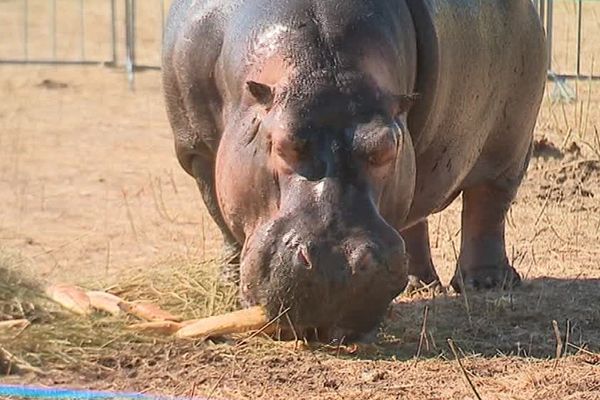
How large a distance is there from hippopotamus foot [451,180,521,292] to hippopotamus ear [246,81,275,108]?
63.1 inches

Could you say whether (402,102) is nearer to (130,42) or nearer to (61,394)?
(61,394)

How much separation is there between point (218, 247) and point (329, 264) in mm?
2234

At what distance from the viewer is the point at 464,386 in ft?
13.2

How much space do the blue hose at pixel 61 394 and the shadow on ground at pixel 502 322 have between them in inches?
31.4

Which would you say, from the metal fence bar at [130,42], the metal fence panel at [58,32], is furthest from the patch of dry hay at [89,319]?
the metal fence panel at [58,32]

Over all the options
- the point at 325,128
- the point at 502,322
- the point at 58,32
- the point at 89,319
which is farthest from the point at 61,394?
the point at 58,32

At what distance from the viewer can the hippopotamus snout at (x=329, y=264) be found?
3.92 metres

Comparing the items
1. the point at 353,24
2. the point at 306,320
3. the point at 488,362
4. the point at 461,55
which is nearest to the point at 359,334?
the point at 306,320

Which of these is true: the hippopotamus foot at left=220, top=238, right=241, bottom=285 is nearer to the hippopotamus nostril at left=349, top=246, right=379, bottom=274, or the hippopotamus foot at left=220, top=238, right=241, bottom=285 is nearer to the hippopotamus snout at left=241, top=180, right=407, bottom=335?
the hippopotamus snout at left=241, top=180, right=407, bottom=335

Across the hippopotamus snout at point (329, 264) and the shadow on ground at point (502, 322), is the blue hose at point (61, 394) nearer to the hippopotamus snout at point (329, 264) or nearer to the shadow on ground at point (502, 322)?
the hippopotamus snout at point (329, 264)

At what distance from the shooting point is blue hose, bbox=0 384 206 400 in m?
3.85

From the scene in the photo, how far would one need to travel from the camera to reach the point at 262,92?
4.18 metres

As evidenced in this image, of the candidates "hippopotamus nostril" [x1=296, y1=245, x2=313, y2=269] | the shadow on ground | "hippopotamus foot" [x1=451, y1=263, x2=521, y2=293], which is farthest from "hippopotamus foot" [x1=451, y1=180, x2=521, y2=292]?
"hippopotamus nostril" [x1=296, y1=245, x2=313, y2=269]

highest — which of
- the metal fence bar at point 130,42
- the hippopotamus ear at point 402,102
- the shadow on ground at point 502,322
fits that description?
the hippopotamus ear at point 402,102
